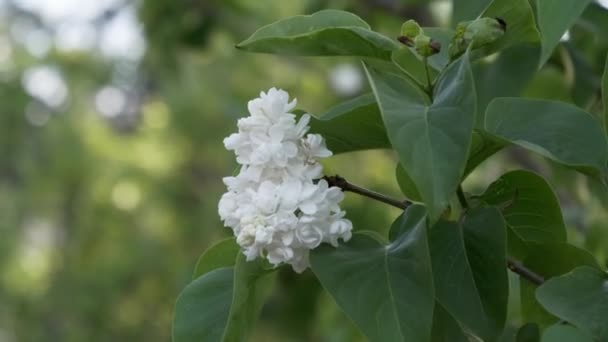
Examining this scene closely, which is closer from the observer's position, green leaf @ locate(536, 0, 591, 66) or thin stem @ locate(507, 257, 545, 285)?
green leaf @ locate(536, 0, 591, 66)

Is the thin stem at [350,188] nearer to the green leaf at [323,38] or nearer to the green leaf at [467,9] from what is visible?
the green leaf at [323,38]

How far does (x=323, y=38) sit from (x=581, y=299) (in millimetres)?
163

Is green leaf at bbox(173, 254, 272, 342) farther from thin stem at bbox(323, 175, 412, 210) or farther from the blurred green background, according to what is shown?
the blurred green background

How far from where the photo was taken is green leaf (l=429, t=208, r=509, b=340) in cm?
44

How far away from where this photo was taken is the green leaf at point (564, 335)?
0.40 meters

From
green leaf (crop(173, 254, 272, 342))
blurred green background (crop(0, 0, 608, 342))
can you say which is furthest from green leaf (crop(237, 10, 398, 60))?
blurred green background (crop(0, 0, 608, 342))

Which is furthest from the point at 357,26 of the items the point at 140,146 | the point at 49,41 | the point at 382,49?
the point at 49,41

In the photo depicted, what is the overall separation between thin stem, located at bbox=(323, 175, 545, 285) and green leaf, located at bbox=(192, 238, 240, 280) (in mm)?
75

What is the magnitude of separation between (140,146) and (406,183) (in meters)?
2.32

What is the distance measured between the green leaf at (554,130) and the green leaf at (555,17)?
41mm

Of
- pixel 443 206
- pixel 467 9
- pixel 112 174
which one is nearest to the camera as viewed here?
pixel 443 206

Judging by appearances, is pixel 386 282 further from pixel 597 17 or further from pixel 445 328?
pixel 597 17

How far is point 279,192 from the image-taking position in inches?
16.7

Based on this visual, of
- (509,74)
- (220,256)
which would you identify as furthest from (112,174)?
(220,256)
